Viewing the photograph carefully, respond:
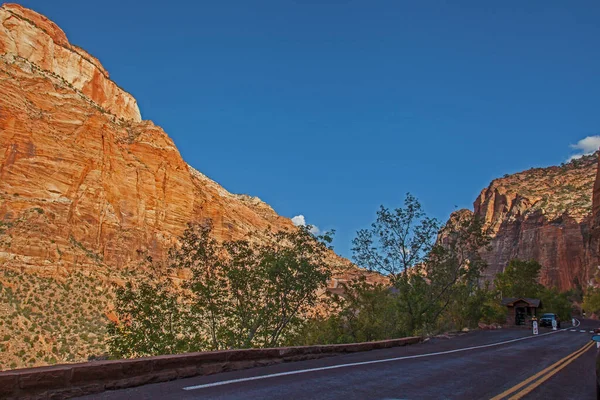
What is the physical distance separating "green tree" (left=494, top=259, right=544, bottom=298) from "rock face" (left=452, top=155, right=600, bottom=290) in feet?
99.4

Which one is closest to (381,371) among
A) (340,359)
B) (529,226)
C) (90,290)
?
(340,359)

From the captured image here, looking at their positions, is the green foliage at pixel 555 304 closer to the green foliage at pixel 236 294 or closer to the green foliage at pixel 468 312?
the green foliage at pixel 468 312

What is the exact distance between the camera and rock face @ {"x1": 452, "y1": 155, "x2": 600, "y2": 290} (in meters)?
118

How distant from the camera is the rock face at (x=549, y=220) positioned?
117875mm

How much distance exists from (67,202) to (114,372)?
7013 cm

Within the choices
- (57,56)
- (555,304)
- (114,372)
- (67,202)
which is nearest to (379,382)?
(114,372)

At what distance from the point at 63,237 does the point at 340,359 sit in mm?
62559

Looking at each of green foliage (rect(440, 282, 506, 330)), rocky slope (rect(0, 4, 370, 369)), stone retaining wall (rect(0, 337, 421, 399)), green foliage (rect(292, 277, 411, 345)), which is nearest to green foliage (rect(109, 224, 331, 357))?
green foliage (rect(292, 277, 411, 345))

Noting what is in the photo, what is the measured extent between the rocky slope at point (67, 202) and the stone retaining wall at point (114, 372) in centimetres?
3307

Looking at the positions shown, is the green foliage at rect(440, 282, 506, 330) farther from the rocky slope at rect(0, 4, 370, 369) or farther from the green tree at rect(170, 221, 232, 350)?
the rocky slope at rect(0, 4, 370, 369)

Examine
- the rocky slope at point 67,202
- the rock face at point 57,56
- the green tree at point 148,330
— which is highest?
the rock face at point 57,56

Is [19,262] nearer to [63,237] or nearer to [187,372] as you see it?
[63,237]

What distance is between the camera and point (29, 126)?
2704 inches

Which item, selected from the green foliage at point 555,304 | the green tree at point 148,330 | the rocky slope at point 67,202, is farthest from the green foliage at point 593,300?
the green tree at point 148,330
